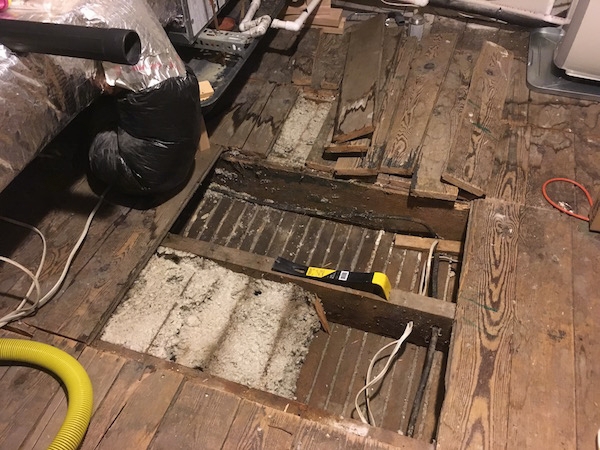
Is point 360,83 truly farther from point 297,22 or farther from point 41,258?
point 41,258

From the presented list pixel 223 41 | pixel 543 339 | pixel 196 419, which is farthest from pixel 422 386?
A: pixel 223 41

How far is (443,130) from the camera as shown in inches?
75.2

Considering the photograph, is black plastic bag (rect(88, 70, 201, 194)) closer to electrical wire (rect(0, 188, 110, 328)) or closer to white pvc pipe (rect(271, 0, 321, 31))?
electrical wire (rect(0, 188, 110, 328))

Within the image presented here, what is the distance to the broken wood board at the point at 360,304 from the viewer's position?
1538 mm

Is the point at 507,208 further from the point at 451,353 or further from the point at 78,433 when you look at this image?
the point at 78,433

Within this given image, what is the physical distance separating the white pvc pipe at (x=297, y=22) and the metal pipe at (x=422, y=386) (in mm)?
1445

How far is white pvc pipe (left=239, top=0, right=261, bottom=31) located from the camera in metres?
2.09

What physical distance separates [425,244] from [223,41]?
1115 mm

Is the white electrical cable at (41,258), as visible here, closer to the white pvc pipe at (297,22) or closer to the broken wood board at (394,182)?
the broken wood board at (394,182)

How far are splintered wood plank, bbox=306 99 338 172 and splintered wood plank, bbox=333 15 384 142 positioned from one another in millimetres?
57

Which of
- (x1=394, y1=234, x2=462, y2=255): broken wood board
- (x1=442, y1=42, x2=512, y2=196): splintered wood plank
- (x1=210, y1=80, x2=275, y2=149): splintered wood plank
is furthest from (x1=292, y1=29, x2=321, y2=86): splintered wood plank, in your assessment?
(x1=394, y1=234, x2=462, y2=255): broken wood board

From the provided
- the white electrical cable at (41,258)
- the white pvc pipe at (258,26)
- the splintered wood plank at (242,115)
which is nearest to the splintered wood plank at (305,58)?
the splintered wood plank at (242,115)

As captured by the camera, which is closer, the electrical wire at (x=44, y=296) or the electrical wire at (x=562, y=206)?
the electrical wire at (x=44, y=296)

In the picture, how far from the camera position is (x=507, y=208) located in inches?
66.0
